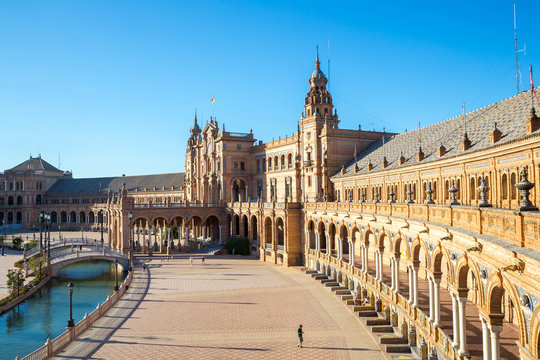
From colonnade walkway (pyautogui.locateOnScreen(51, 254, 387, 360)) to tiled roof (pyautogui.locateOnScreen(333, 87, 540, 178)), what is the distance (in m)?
13.9

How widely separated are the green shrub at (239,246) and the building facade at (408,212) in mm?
1428

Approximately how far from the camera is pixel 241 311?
33.7m

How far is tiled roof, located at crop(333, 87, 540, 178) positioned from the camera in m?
26.0

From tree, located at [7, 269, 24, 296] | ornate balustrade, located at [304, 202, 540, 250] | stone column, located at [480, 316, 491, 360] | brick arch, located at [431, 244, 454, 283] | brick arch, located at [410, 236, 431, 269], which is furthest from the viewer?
tree, located at [7, 269, 24, 296]

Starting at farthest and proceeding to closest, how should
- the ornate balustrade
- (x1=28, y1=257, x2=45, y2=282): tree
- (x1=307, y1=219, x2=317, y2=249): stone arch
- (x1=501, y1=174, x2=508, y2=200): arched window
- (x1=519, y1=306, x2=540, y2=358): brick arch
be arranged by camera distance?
(x1=307, y1=219, x2=317, y2=249): stone arch → (x1=28, y1=257, x2=45, y2=282): tree → (x1=501, y1=174, x2=508, y2=200): arched window → the ornate balustrade → (x1=519, y1=306, x2=540, y2=358): brick arch

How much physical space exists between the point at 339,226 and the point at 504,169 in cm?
1773

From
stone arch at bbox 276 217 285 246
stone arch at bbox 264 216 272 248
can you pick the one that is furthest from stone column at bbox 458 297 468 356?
stone arch at bbox 264 216 272 248

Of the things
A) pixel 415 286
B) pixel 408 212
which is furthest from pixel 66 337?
pixel 408 212

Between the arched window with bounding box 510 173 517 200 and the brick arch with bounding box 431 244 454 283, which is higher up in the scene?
the arched window with bounding box 510 173 517 200

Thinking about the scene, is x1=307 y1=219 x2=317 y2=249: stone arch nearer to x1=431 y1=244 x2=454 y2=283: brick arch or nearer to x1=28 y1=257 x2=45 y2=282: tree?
x1=431 y1=244 x2=454 y2=283: brick arch

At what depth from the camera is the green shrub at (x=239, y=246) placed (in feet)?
219

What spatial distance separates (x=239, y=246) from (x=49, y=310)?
3091 cm

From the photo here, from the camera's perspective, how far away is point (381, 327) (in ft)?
89.7

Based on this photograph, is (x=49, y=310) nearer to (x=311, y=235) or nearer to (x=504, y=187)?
(x=311, y=235)
